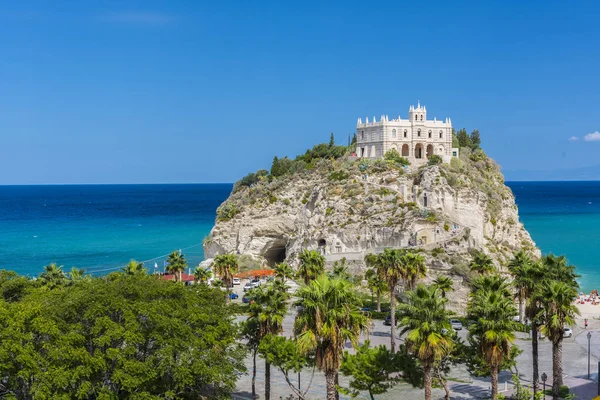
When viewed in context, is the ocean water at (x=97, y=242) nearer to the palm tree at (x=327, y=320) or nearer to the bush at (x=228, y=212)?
the bush at (x=228, y=212)

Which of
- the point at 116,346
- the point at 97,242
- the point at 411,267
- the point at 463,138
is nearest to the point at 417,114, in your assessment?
the point at 463,138

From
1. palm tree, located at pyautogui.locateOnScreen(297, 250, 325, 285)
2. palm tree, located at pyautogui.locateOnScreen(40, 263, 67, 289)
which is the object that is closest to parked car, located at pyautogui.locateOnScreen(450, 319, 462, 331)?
palm tree, located at pyautogui.locateOnScreen(297, 250, 325, 285)

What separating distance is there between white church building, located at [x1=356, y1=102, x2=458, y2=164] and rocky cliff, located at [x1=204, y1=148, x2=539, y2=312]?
3.58 meters

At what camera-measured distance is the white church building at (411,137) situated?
88500 millimetres

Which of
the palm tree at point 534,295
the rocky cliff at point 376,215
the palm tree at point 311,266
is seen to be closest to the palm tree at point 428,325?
the palm tree at point 534,295

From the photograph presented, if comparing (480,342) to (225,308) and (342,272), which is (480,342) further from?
(342,272)

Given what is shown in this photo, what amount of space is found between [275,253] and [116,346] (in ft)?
220

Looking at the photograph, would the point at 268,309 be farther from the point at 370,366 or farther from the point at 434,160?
the point at 434,160

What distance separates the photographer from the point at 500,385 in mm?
40156

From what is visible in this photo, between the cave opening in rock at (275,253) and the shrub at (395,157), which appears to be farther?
the cave opening in rock at (275,253)

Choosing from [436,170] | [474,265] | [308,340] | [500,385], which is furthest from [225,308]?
[436,170]

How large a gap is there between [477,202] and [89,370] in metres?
62.2

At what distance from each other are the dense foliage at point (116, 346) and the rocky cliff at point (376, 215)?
39678 mm

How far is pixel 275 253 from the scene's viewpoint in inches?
3851
